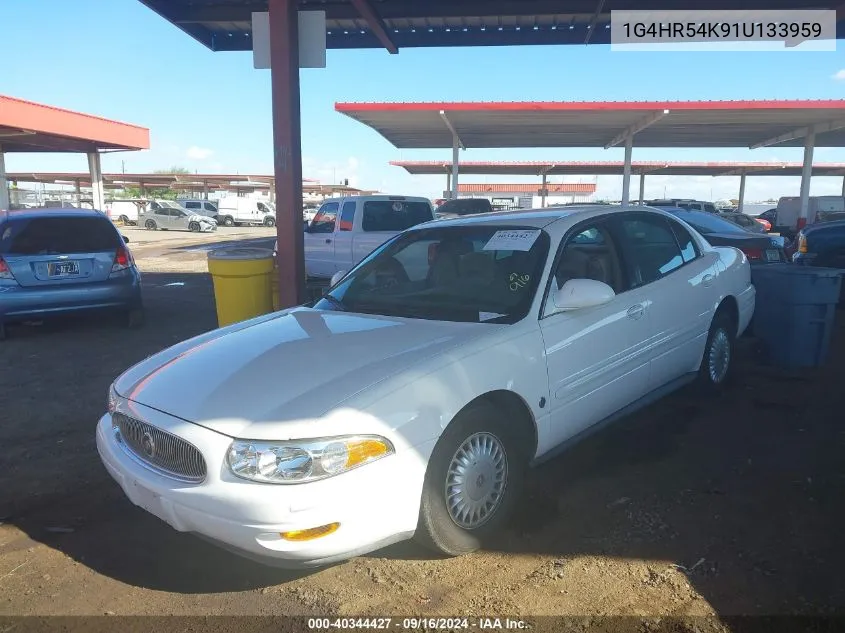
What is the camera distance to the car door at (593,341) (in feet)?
11.3

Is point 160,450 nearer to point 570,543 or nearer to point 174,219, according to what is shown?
point 570,543

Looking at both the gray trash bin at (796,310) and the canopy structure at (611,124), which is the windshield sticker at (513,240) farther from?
the canopy structure at (611,124)

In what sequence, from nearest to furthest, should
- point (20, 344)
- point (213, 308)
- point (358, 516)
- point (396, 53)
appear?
point (358, 516) → point (20, 344) → point (396, 53) → point (213, 308)

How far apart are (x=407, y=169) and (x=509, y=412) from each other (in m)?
36.0

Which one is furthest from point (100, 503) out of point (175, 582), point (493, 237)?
point (493, 237)

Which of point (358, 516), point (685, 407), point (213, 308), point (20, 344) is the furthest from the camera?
point (213, 308)

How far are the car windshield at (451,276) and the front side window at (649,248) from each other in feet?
2.87

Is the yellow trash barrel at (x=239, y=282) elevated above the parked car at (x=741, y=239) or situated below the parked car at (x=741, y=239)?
below

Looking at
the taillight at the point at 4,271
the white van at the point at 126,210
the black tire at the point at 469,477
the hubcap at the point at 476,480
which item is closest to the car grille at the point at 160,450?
the black tire at the point at 469,477

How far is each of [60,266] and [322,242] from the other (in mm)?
4827

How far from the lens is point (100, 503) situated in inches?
144

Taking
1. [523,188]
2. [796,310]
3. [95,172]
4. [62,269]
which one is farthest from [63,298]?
[523,188]

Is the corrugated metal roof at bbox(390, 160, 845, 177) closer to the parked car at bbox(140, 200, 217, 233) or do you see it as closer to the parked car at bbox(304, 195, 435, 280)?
the parked car at bbox(140, 200, 217, 233)

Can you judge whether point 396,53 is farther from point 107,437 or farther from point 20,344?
point 107,437
